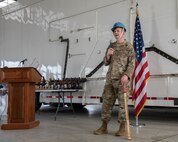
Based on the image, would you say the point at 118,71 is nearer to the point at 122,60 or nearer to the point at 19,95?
the point at 122,60

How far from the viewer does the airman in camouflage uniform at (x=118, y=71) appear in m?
4.78

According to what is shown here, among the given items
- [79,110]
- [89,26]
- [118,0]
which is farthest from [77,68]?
[79,110]

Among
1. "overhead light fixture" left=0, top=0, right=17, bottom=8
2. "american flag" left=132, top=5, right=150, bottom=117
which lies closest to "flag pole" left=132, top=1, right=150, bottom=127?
"american flag" left=132, top=5, right=150, bottom=117

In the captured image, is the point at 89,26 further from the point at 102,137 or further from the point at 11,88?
the point at 102,137

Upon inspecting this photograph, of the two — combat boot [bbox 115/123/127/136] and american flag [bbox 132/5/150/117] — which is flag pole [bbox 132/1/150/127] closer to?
american flag [bbox 132/5/150/117]

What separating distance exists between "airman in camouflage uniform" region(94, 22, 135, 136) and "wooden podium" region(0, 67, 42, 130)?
5.43 feet

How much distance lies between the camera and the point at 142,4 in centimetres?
676

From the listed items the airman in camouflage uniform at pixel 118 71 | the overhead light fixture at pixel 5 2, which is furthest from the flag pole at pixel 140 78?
the overhead light fixture at pixel 5 2

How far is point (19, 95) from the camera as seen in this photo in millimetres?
5980

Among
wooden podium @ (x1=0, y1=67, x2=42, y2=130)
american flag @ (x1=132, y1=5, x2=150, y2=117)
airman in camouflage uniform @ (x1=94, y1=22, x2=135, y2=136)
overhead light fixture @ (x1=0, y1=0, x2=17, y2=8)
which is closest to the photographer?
airman in camouflage uniform @ (x1=94, y1=22, x2=135, y2=136)

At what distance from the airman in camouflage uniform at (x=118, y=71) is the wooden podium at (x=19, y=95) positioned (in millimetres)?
1654

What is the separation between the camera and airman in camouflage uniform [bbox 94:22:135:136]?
478 cm

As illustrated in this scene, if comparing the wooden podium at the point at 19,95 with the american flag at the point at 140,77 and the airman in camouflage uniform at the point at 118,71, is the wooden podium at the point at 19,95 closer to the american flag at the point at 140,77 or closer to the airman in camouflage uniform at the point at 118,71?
the airman in camouflage uniform at the point at 118,71

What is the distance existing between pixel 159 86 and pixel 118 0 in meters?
2.31
